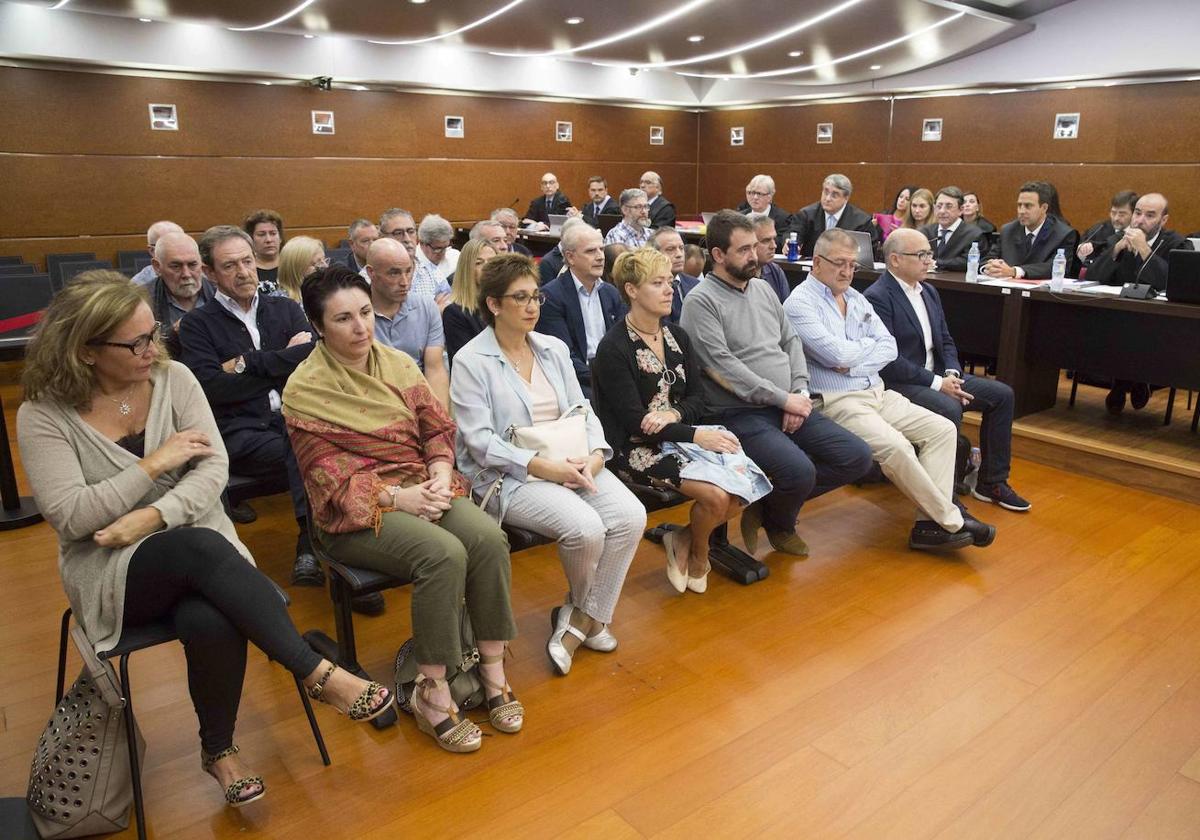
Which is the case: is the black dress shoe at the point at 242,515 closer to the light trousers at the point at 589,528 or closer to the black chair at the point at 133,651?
the light trousers at the point at 589,528

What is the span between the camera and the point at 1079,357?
4.53 meters

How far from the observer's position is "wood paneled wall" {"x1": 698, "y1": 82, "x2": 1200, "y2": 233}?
25.0 ft

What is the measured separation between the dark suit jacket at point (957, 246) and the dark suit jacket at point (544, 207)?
460 centimetres

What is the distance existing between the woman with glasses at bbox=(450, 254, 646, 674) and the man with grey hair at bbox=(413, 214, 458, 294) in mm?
2047

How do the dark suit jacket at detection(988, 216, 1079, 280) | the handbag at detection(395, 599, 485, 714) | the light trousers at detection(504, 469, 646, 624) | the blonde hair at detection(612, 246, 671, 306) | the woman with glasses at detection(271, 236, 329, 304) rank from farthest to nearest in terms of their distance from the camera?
the dark suit jacket at detection(988, 216, 1079, 280)
the woman with glasses at detection(271, 236, 329, 304)
the blonde hair at detection(612, 246, 671, 306)
the light trousers at detection(504, 469, 646, 624)
the handbag at detection(395, 599, 485, 714)

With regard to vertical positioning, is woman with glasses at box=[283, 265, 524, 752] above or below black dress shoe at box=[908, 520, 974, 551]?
above

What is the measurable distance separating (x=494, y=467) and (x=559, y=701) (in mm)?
732

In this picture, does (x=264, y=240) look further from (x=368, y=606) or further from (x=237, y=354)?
(x=368, y=606)

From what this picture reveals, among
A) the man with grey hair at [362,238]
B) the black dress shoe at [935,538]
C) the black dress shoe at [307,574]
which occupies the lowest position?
the black dress shoe at [307,574]

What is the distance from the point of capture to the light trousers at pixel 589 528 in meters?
2.57

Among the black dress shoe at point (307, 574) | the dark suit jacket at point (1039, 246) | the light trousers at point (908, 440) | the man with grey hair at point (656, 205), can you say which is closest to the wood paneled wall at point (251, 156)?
the man with grey hair at point (656, 205)

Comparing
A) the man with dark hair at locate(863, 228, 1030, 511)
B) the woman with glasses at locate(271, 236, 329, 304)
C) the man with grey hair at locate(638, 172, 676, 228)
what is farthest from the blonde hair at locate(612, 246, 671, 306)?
the man with grey hair at locate(638, 172, 676, 228)

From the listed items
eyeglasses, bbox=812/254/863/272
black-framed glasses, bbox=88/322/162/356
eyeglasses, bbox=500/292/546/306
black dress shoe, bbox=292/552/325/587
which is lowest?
black dress shoe, bbox=292/552/325/587

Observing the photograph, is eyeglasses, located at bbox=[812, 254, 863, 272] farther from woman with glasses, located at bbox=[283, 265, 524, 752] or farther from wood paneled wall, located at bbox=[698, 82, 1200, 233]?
wood paneled wall, located at bbox=[698, 82, 1200, 233]
